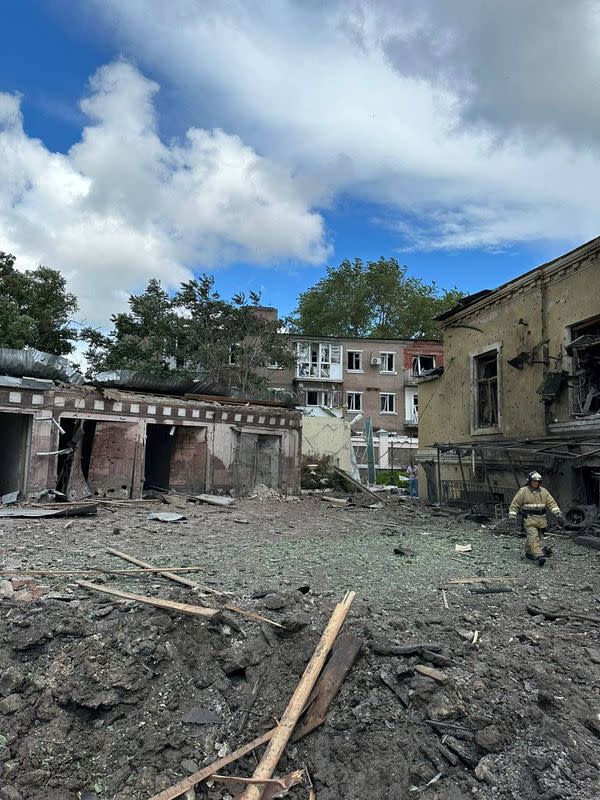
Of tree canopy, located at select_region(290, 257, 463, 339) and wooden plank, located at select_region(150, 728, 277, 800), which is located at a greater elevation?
tree canopy, located at select_region(290, 257, 463, 339)

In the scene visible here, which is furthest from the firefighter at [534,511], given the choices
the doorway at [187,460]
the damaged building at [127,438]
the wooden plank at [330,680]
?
the doorway at [187,460]

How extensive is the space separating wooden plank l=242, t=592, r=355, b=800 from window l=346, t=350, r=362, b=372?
35.9 m

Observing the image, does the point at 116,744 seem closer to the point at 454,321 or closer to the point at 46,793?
the point at 46,793

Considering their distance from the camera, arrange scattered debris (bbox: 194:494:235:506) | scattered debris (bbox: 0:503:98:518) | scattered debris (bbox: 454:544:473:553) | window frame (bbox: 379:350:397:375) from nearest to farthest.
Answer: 1. scattered debris (bbox: 454:544:473:553)
2. scattered debris (bbox: 0:503:98:518)
3. scattered debris (bbox: 194:494:235:506)
4. window frame (bbox: 379:350:397:375)

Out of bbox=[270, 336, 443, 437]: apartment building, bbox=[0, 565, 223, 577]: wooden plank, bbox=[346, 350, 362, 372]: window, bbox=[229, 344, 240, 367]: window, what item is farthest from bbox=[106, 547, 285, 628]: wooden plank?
bbox=[346, 350, 362, 372]: window

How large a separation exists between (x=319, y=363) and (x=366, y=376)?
3.73 m

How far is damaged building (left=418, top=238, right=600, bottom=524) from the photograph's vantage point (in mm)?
12641

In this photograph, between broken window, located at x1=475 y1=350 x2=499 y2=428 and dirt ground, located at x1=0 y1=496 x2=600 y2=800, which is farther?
broken window, located at x1=475 y1=350 x2=499 y2=428

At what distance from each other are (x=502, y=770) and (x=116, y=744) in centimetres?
252

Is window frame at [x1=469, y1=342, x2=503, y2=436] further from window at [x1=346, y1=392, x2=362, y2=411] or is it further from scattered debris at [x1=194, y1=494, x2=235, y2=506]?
window at [x1=346, y1=392, x2=362, y2=411]

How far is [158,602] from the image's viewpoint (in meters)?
5.23

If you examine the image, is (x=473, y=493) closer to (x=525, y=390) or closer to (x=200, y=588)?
(x=525, y=390)

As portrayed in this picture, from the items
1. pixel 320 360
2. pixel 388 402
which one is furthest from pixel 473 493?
pixel 388 402

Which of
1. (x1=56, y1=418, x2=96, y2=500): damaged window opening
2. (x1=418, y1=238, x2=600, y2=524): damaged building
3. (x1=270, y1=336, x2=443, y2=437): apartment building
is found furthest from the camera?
(x1=270, y1=336, x2=443, y2=437): apartment building
